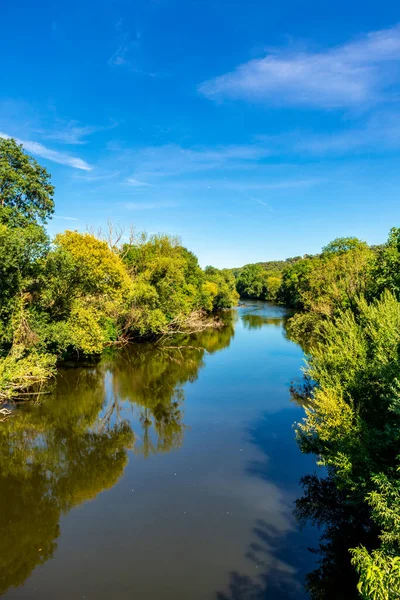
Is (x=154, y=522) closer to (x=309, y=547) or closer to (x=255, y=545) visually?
(x=255, y=545)

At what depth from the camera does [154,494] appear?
1270cm

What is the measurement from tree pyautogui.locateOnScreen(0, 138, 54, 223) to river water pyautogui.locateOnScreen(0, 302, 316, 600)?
Result: 48.9 feet

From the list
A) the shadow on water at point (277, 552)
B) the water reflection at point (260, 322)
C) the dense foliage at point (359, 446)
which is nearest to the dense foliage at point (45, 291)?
the shadow on water at point (277, 552)

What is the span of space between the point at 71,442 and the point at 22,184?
2071 cm

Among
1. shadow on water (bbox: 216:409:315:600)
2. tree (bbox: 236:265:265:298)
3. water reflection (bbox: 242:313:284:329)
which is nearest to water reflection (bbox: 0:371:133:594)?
shadow on water (bbox: 216:409:315:600)

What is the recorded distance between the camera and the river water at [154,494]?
30.2 ft

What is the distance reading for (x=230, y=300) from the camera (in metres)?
77.1

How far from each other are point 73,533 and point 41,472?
13.0ft

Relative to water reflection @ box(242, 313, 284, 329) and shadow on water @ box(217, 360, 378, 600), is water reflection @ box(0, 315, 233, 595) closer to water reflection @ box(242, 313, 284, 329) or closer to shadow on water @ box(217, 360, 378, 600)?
shadow on water @ box(217, 360, 378, 600)

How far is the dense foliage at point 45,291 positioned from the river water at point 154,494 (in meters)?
3.16

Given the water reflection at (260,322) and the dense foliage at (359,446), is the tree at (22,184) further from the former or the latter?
the water reflection at (260,322)

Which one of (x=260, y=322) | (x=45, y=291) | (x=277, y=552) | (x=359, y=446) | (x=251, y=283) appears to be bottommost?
(x=277, y=552)

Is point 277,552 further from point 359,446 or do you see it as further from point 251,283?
point 251,283

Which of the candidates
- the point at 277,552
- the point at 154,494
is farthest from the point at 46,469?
the point at 277,552
